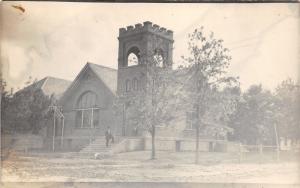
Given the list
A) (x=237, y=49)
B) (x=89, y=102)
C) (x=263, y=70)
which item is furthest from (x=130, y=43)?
(x=263, y=70)

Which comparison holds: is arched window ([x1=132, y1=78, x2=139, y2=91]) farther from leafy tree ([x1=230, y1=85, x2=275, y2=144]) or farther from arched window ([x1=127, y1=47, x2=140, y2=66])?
leafy tree ([x1=230, y1=85, x2=275, y2=144])

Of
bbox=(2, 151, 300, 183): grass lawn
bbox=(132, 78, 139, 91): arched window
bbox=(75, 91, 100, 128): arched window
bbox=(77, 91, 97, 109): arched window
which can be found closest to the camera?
bbox=(2, 151, 300, 183): grass lawn

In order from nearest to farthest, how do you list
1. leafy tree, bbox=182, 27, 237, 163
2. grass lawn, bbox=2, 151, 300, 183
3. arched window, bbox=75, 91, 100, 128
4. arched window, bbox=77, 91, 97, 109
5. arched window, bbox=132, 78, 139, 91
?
grass lawn, bbox=2, 151, 300, 183
arched window, bbox=132, 78, 139, 91
leafy tree, bbox=182, 27, 237, 163
arched window, bbox=75, 91, 100, 128
arched window, bbox=77, 91, 97, 109

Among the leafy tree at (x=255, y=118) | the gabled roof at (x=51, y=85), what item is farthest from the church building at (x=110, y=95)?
the leafy tree at (x=255, y=118)

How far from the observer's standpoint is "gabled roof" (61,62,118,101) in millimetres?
6227

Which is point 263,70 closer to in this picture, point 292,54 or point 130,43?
point 292,54

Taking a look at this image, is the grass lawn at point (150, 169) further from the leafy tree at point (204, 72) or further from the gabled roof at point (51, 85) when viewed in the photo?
the gabled roof at point (51, 85)

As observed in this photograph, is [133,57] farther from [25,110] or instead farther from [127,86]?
[25,110]

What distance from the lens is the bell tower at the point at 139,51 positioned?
20.3 feet

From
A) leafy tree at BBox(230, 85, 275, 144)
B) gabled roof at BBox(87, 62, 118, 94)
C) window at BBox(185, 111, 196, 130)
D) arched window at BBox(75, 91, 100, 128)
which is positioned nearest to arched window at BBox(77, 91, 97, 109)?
arched window at BBox(75, 91, 100, 128)

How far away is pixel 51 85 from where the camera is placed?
6258 mm

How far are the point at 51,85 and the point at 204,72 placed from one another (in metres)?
2.12

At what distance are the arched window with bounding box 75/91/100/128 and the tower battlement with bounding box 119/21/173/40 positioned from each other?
41.6 inches

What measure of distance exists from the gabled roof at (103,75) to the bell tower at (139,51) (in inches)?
3.5
